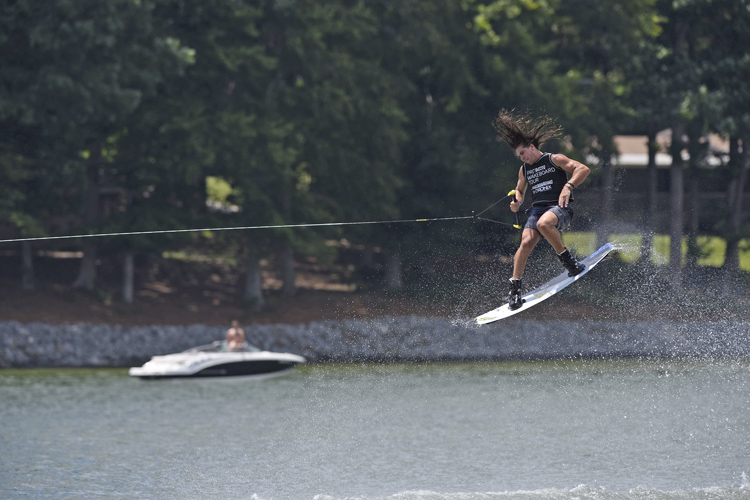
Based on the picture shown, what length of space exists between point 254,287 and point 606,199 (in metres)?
13.0

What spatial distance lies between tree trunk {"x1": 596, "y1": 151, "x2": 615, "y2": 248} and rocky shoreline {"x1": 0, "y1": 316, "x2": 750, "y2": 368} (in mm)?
3752

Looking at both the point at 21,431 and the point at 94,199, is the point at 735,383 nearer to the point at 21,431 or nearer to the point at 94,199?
the point at 21,431

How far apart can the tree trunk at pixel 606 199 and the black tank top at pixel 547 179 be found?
25.5m

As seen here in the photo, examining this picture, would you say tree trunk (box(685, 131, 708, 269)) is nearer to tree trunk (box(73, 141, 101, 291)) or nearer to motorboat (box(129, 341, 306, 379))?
motorboat (box(129, 341, 306, 379))

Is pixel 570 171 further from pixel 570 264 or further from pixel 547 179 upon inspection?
pixel 570 264

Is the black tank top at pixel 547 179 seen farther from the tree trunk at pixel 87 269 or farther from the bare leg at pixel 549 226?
the tree trunk at pixel 87 269

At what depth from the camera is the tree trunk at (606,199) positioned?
134ft

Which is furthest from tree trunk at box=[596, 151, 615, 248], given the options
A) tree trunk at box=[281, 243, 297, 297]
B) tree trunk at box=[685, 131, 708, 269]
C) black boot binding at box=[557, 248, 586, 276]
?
black boot binding at box=[557, 248, 586, 276]

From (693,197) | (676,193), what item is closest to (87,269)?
(676,193)

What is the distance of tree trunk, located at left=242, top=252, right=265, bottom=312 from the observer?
1507 inches

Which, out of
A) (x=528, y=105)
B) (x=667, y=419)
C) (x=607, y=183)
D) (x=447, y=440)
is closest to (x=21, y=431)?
(x=447, y=440)

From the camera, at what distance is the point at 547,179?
1510 centimetres

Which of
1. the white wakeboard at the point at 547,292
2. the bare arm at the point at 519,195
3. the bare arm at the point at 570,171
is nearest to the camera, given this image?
the bare arm at the point at 570,171

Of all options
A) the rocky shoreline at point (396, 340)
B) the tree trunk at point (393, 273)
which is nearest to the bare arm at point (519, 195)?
the rocky shoreline at point (396, 340)
